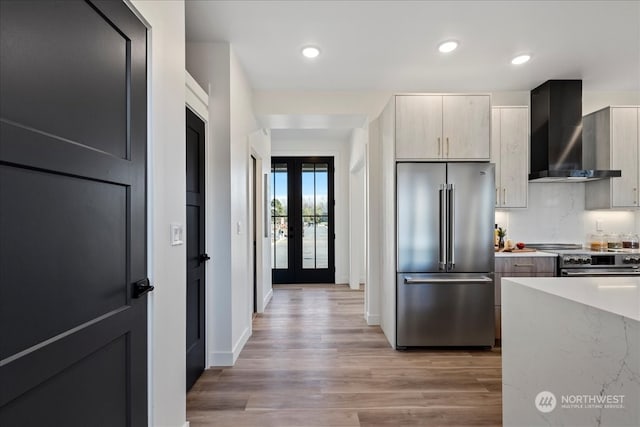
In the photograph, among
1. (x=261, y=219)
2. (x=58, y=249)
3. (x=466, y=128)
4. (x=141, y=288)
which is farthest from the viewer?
(x=261, y=219)

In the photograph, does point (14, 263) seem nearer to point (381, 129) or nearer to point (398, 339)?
point (398, 339)

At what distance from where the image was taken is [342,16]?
7.86ft

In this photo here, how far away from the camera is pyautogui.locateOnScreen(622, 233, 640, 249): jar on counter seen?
377 cm

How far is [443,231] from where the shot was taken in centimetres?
312

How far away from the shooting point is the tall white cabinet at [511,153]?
142 inches

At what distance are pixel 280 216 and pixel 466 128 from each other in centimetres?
384

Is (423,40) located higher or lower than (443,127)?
higher

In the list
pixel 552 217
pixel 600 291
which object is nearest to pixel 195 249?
pixel 600 291

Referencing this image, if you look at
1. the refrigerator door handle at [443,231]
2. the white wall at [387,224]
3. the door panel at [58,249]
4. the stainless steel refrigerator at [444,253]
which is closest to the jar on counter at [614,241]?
the stainless steel refrigerator at [444,253]

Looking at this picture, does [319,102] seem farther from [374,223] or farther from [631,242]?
[631,242]

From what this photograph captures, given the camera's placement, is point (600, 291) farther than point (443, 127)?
No

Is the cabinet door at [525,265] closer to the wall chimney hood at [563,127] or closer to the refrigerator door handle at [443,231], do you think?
the refrigerator door handle at [443,231]

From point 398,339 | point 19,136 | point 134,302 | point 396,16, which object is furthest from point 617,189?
point 19,136

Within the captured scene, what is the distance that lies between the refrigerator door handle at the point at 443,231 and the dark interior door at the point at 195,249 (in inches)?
80.7
